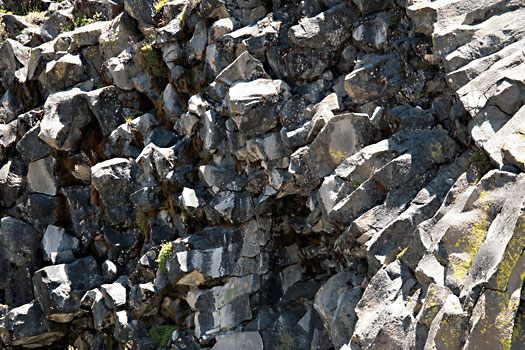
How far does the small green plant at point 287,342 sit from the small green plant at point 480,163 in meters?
5.87

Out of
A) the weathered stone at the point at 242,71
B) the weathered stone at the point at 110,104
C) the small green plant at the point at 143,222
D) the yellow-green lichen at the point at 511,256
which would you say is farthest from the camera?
the weathered stone at the point at 110,104

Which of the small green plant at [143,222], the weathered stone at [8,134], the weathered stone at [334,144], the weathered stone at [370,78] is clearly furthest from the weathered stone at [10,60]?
the weathered stone at [370,78]

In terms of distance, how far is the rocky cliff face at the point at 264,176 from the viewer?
10.4 metres

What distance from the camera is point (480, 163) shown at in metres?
10.9

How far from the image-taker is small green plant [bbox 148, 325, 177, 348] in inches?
635

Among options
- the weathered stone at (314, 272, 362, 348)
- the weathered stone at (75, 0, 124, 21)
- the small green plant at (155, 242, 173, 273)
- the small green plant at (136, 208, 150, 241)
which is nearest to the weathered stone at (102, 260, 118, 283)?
the small green plant at (136, 208, 150, 241)

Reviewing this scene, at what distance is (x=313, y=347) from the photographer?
A: 13789 mm

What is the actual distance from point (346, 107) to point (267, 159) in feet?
7.08

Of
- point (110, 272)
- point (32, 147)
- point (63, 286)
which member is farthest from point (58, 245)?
point (32, 147)

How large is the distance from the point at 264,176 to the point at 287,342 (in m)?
3.78

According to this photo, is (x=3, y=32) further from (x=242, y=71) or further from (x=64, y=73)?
(x=242, y=71)

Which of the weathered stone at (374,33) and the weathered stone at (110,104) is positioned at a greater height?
the weathered stone at (374,33)

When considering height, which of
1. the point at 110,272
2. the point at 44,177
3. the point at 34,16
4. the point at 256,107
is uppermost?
the point at 34,16

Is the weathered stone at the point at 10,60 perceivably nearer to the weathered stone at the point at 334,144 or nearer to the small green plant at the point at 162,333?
the small green plant at the point at 162,333
